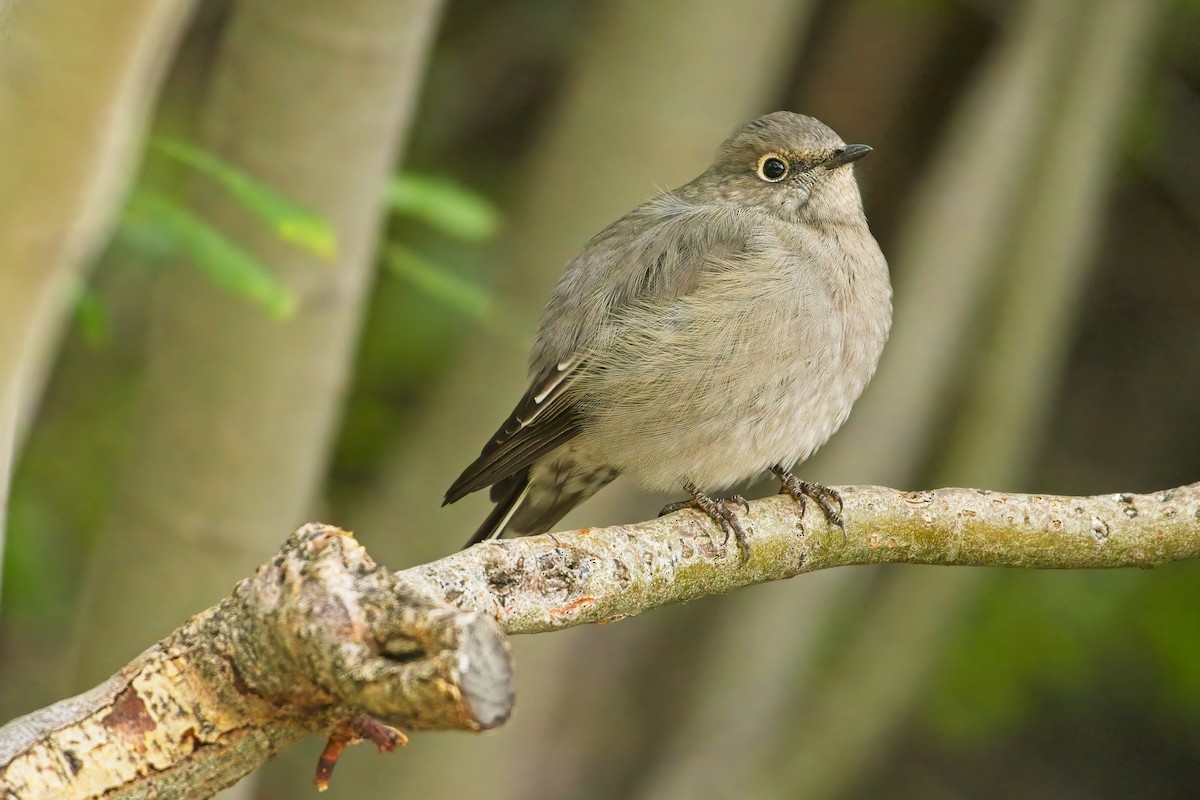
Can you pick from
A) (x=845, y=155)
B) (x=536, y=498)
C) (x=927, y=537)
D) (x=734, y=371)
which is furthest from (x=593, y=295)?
(x=927, y=537)

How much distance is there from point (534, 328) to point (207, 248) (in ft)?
6.91

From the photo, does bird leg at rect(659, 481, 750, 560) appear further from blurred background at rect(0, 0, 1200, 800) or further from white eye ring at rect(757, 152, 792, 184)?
white eye ring at rect(757, 152, 792, 184)

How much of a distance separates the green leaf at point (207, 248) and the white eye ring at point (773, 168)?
1.79 m

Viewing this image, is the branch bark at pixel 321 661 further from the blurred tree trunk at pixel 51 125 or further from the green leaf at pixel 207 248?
the green leaf at pixel 207 248

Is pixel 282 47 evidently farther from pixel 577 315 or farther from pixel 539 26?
pixel 539 26

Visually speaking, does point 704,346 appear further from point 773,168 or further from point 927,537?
point 927,537

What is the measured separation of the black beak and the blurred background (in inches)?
42.6

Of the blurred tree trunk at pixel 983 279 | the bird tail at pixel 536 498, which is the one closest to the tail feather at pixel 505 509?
the bird tail at pixel 536 498

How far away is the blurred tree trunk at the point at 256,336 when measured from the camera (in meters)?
4.00

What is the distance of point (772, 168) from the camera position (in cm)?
459

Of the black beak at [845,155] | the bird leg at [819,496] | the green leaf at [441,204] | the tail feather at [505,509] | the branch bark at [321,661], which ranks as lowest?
the tail feather at [505,509]

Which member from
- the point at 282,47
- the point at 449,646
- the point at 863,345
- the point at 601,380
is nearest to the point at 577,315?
the point at 601,380

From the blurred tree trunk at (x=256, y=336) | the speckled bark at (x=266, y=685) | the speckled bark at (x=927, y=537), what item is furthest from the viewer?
the blurred tree trunk at (x=256, y=336)

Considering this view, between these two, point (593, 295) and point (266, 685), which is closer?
point (266, 685)
